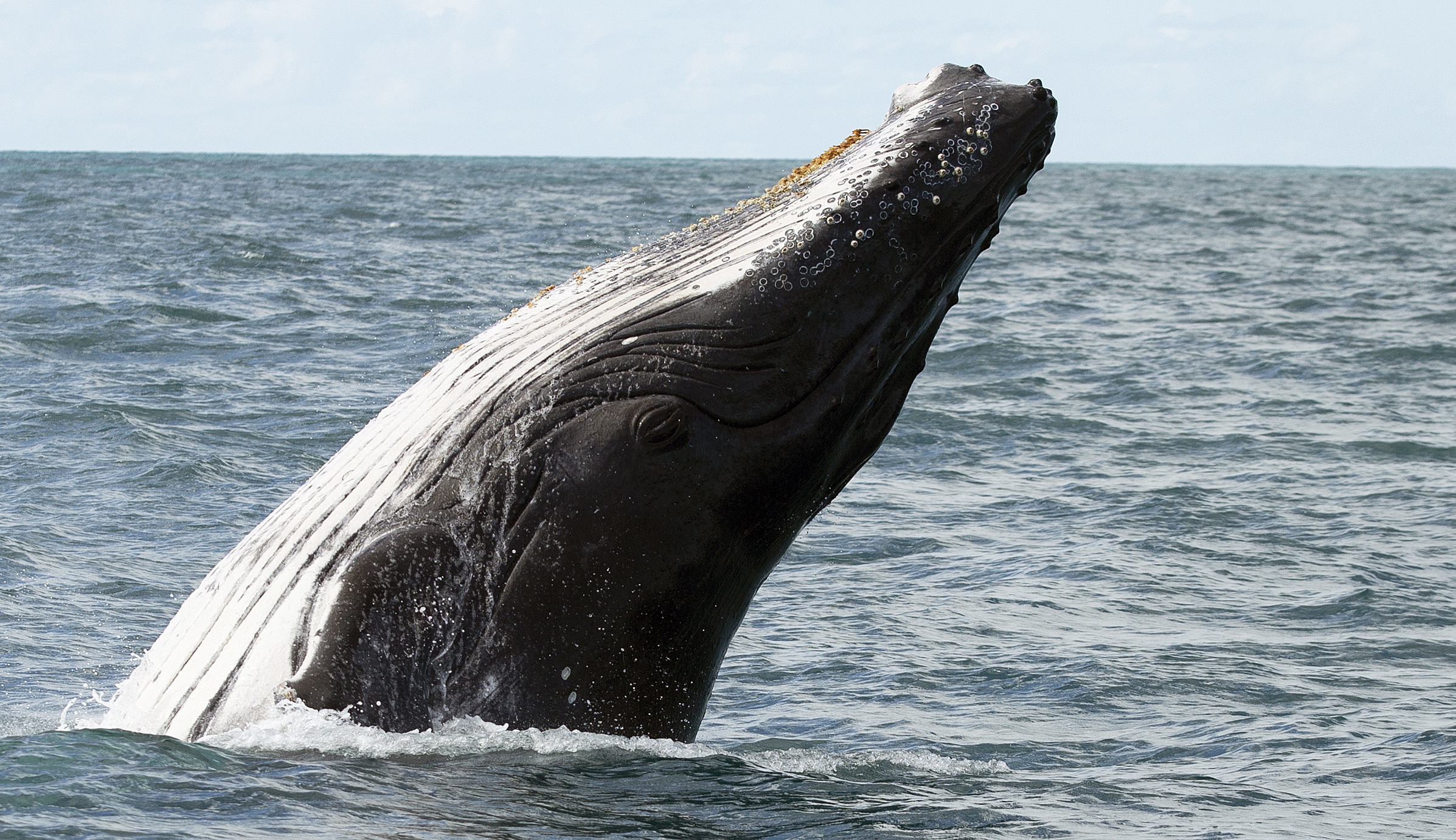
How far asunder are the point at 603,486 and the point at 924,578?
23.2ft

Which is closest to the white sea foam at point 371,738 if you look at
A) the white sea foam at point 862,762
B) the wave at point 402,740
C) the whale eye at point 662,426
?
the wave at point 402,740

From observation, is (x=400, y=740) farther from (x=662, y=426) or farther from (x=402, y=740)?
(x=662, y=426)

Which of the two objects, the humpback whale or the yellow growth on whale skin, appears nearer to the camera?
the humpback whale

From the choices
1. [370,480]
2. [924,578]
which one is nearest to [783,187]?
[370,480]

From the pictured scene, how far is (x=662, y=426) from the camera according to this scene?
480cm

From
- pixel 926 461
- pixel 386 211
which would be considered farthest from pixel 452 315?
pixel 386 211

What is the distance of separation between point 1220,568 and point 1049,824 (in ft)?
23.1

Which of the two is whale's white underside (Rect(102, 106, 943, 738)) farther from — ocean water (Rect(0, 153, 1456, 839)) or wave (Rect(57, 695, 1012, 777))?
ocean water (Rect(0, 153, 1456, 839))

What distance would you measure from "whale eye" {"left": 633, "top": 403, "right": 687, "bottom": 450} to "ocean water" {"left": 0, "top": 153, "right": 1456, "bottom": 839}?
3.17 feet

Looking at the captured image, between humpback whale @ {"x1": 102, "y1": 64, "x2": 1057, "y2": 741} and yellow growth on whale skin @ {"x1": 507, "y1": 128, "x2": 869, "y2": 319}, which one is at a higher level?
yellow growth on whale skin @ {"x1": 507, "y1": 128, "x2": 869, "y2": 319}

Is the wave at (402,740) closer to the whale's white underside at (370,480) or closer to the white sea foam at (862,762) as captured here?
the whale's white underside at (370,480)

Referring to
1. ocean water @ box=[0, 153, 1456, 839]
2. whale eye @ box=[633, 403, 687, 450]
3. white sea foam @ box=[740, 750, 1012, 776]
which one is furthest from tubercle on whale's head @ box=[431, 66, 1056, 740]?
white sea foam @ box=[740, 750, 1012, 776]

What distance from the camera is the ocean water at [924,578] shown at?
501 centimetres

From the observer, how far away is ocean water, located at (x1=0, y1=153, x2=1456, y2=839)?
5.01m
